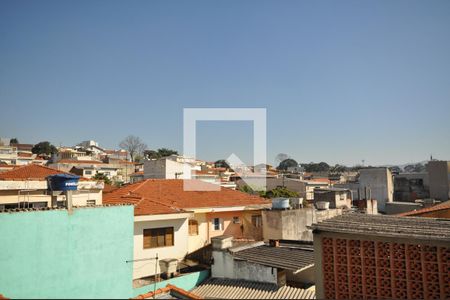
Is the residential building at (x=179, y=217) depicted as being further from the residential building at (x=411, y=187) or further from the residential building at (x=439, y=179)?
the residential building at (x=411, y=187)

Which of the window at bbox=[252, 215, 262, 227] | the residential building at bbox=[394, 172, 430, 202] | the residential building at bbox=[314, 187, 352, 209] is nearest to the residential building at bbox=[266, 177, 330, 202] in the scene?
the residential building at bbox=[394, 172, 430, 202]

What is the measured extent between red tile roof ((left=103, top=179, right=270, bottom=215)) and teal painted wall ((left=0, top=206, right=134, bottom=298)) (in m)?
A: 7.77

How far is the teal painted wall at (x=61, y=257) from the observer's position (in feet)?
24.4

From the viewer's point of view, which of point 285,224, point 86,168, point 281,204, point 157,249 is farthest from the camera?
point 86,168

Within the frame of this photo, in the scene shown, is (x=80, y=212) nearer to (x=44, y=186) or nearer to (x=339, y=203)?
(x=44, y=186)

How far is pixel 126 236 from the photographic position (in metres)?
9.14

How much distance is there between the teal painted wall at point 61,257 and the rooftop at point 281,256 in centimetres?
635

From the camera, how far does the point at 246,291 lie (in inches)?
497

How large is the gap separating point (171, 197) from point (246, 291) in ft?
30.2

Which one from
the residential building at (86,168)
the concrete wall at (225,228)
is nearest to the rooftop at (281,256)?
the concrete wall at (225,228)

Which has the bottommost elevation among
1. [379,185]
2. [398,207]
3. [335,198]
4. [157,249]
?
[157,249]

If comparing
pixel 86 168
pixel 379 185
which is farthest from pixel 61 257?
pixel 86 168

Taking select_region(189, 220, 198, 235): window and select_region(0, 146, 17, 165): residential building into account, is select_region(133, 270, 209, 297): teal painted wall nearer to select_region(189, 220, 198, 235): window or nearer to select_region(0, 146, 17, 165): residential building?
select_region(189, 220, 198, 235): window

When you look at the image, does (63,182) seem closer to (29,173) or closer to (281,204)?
(29,173)
